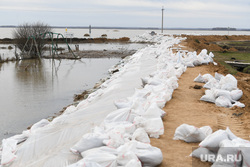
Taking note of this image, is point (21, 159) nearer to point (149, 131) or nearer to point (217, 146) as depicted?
point (149, 131)

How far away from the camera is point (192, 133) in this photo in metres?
3.66

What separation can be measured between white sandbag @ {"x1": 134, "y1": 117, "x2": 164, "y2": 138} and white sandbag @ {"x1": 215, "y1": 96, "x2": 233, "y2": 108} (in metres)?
2.04

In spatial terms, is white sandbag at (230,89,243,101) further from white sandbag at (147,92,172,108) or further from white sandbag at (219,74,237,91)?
white sandbag at (147,92,172,108)

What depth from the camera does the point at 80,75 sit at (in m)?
13.7

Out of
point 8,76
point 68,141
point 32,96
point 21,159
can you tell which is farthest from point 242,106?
point 8,76

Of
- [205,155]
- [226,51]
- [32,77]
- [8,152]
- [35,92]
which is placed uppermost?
[226,51]

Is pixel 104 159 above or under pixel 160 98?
under

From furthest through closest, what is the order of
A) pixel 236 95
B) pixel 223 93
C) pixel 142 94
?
pixel 236 95
pixel 223 93
pixel 142 94

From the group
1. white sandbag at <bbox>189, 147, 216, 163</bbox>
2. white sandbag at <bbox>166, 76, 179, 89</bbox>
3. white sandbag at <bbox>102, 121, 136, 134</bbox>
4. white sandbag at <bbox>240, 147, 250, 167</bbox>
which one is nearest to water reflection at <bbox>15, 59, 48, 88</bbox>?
white sandbag at <bbox>166, 76, 179, 89</bbox>

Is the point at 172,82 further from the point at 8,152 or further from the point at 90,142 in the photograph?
the point at 8,152

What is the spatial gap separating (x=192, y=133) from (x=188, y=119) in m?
1.08

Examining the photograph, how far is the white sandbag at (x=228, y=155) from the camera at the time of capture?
2.74m

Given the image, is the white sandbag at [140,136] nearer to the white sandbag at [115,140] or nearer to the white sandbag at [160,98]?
the white sandbag at [115,140]

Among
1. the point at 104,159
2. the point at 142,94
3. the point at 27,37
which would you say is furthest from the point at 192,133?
the point at 27,37
